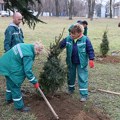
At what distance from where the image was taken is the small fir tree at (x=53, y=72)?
5.95 metres

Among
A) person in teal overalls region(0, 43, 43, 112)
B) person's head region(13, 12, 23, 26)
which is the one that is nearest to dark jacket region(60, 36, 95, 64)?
person's head region(13, 12, 23, 26)

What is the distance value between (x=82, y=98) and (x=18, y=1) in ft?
14.1

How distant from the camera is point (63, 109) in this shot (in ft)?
19.2

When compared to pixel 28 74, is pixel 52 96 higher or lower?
lower

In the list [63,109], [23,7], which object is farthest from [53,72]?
[23,7]

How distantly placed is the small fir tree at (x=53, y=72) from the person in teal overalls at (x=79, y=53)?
0.60 m

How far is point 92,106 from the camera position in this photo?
6.34 metres

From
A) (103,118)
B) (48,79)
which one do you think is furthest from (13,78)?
(103,118)

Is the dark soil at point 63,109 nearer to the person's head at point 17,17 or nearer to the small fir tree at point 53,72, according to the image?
the small fir tree at point 53,72

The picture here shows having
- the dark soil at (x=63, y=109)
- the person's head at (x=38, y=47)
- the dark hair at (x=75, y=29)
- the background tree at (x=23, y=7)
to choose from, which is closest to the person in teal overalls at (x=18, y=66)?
the person's head at (x=38, y=47)

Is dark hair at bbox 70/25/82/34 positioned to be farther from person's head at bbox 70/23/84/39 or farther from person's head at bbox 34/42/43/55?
person's head at bbox 34/42/43/55

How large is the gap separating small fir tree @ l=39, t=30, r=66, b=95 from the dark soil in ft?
0.88

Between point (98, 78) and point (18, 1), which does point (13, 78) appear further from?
point (18, 1)

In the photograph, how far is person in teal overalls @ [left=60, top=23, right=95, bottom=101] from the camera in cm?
646
